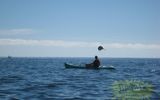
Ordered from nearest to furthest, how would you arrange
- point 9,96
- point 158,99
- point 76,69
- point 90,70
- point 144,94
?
point 144,94 < point 158,99 < point 9,96 < point 90,70 < point 76,69

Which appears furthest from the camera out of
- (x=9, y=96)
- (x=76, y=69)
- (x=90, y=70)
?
(x=76, y=69)

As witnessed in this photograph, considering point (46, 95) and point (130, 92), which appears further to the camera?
point (46, 95)

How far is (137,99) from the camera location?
15516 millimetres

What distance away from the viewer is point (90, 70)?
54.9m

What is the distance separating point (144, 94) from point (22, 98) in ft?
32.2

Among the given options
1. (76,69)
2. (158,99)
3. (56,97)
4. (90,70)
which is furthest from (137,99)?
(76,69)

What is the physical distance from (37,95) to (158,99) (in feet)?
26.5

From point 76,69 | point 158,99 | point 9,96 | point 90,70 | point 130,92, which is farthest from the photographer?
point 76,69

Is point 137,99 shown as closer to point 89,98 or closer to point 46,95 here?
point 89,98

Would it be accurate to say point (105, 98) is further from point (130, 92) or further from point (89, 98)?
point (130, 92)

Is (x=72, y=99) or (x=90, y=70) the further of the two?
(x=90, y=70)

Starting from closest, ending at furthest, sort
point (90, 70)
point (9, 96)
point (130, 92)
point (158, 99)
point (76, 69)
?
point (130, 92), point (158, 99), point (9, 96), point (90, 70), point (76, 69)

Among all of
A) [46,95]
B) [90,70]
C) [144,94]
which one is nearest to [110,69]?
[90,70]

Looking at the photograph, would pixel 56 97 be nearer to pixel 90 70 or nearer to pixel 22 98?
pixel 22 98
